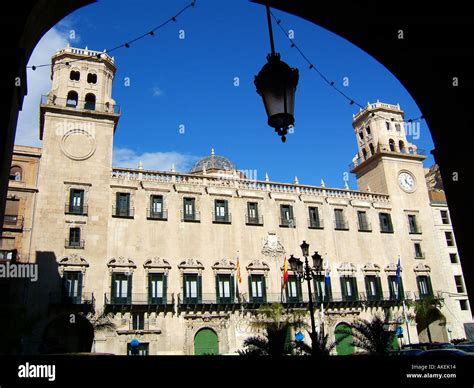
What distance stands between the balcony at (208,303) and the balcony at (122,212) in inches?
268

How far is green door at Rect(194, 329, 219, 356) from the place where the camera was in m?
30.6

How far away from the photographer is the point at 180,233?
32812 millimetres

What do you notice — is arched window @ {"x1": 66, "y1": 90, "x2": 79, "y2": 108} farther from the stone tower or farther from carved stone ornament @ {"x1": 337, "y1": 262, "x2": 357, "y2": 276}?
carved stone ornament @ {"x1": 337, "y1": 262, "x2": 357, "y2": 276}

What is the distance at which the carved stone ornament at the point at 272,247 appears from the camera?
3497 centimetres

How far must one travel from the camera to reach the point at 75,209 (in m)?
30.2

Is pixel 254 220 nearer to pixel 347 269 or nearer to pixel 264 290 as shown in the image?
pixel 264 290

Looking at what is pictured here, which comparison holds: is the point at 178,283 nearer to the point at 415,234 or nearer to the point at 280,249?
the point at 280,249

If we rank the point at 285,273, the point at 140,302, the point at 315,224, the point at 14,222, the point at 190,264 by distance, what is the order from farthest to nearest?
1. the point at 315,224
2. the point at 285,273
3. the point at 190,264
4. the point at 140,302
5. the point at 14,222

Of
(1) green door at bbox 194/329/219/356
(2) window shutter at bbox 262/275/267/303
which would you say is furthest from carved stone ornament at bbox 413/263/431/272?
(1) green door at bbox 194/329/219/356

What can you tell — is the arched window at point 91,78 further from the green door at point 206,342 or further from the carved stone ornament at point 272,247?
the green door at point 206,342

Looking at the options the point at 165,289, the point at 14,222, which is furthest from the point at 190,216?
the point at 14,222

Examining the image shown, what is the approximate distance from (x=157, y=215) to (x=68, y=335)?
32.6 feet

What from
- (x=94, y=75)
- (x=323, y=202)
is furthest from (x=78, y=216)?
(x=323, y=202)

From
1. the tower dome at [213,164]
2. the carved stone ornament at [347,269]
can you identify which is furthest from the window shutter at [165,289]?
the tower dome at [213,164]
